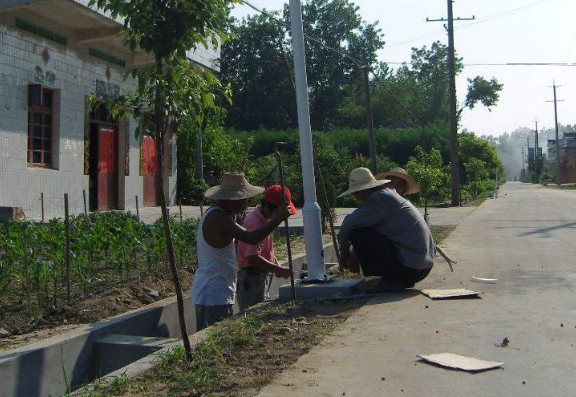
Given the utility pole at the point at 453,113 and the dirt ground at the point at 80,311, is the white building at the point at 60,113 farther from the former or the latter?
the utility pole at the point at 453,113

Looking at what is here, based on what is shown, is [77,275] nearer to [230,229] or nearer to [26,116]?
[230,229]

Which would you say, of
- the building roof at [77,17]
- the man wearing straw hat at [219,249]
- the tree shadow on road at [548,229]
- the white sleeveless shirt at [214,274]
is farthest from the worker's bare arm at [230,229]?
the tree shadow on road at [548,229]

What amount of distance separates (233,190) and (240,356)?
1740 mm

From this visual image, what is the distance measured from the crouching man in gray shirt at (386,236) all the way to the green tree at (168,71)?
2.36 meters

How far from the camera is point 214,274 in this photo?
239 inches

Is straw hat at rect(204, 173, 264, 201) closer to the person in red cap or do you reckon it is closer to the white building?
the person in red cap

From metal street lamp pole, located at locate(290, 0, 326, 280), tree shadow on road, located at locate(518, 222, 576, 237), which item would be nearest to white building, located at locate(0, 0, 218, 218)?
metal street lamp pole, located at locate(290, 0, 326, 280)

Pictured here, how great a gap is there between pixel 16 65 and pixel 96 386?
11.1 meters

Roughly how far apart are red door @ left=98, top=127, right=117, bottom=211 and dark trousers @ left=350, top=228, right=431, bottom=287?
11.6 meters

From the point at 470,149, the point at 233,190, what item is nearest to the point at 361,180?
the point at 233,190

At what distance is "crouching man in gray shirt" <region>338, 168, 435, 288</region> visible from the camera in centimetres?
662

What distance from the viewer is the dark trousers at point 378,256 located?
21.7ft

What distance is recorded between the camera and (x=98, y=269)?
8.23 meters

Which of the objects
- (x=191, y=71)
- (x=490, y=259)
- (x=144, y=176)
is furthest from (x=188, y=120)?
(x=144, y=176)
